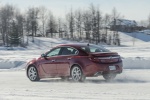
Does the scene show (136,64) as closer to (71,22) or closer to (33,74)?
(33,74)

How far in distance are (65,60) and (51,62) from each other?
2.73 feet

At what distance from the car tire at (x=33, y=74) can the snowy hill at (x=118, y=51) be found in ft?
23.9

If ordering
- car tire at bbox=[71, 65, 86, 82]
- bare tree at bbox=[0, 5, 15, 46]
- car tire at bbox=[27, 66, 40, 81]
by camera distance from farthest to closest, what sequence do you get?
bare tree at bbox=[0, 5, 15, 46] → car tire at bbox=[27, 66, 40, 81] → car tire at bbox=[71, 65, 86, 82]

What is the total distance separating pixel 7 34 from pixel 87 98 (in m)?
95.5

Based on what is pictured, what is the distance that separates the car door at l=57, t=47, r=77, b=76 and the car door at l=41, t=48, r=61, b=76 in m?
0.23

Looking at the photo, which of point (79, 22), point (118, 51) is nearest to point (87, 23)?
point (79, 22)

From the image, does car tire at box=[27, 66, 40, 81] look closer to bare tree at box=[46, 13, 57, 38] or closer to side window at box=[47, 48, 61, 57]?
side window at box=[47, 48, 61, 57]

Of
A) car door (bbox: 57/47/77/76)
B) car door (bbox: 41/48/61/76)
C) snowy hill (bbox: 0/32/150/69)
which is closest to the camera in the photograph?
car door (bbox: 57/47/77/76)

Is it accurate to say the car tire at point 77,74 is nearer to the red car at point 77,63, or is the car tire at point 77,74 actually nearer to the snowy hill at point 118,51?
the red car at point 77,63

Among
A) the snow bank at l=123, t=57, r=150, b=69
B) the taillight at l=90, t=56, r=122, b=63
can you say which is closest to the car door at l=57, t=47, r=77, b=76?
the taillight at l=90, t=56, r=122, b=63

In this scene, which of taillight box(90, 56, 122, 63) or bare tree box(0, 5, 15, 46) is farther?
bare tree box(0, 5, 15, 46)

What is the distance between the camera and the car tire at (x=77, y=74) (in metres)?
14.2

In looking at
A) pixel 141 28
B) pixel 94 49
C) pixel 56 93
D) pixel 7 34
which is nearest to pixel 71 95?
pixel 56 93

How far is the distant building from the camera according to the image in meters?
121
